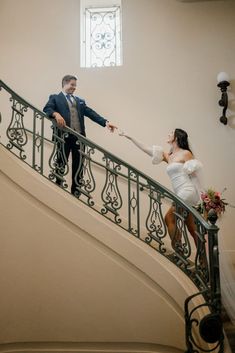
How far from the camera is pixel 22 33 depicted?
5.15 meters

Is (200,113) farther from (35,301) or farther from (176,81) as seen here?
(35,301)

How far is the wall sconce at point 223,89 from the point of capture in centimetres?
473

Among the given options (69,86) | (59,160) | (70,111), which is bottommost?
(59,160)

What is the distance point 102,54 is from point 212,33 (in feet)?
5.53

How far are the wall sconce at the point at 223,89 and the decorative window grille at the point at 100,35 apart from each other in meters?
1.51

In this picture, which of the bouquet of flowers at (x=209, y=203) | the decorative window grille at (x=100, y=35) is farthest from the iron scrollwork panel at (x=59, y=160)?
the decorative window grille at (x=100, y=35)

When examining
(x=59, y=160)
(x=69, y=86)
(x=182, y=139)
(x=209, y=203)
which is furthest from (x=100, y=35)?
(x=209, y=203)

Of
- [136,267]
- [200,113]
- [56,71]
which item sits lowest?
[136,267]

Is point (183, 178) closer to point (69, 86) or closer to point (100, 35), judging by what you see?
point (69, 86)

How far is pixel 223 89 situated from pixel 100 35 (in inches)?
83.6

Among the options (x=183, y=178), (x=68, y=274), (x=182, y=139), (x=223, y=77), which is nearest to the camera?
(x=68, y=274)

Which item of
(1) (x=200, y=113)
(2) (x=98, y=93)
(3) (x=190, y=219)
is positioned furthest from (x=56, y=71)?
(3) (x=190, y=219)

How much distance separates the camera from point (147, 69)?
5023 millimetres

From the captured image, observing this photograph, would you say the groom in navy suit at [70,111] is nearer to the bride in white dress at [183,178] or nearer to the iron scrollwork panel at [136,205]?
the iron scrollwork panel at [136,205]
